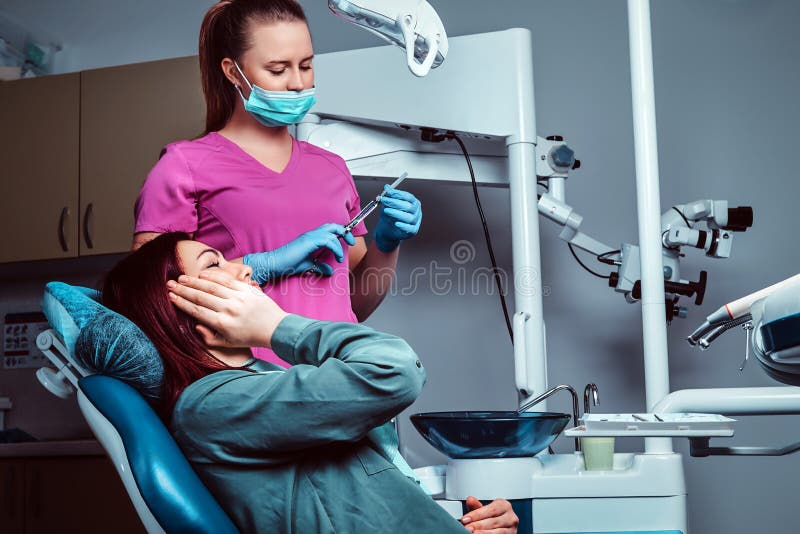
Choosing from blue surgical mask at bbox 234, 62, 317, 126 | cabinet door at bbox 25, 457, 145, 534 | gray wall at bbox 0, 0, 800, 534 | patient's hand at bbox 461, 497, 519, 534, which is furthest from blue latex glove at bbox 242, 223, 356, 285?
cabinet door at bbox 25, 457, 145, 534

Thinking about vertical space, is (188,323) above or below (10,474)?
above

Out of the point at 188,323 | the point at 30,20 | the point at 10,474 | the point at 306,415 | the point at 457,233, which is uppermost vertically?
the point at 30,20

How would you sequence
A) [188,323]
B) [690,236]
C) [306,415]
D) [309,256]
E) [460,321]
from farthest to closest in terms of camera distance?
[460,321]
[690,236]
[309,256]
[188,323]
[306,415]

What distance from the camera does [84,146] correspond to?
2447 millimetres

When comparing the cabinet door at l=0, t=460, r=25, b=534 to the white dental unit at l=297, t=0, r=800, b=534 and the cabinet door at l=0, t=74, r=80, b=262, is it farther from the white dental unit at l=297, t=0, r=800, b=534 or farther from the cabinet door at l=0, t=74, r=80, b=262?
the white dental unit at l=297, t=0, r=800, b=534

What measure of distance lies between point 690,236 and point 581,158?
0.58m

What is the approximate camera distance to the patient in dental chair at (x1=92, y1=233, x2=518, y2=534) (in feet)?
2.82

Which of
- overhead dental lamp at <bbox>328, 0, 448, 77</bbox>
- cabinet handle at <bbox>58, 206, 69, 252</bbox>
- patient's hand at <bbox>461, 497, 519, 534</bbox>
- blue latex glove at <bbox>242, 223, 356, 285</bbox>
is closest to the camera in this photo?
patient's hand at <bbox>461, 497, 519, 534</bbox>

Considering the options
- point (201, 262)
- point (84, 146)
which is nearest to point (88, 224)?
point (84, 146)

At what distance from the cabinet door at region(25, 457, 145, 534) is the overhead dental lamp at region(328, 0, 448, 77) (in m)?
1.37

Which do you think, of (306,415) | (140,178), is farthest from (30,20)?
(306,415)

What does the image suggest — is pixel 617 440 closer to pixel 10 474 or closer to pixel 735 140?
pixel 735 140

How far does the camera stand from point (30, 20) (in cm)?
290

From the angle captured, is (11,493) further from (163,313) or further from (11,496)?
(163,313)
